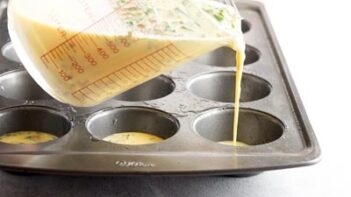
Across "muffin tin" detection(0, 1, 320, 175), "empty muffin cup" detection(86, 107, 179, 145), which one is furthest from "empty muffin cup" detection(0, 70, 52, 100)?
"empty muffin cup" detection(86, 107, 179, 145)

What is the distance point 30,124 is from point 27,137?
0.07 ft

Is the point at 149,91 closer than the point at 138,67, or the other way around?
the point at 138,67

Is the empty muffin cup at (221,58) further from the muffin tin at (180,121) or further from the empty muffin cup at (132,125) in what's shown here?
the empty muffin cup at (132,125)

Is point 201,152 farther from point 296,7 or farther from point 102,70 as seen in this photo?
point 296,7

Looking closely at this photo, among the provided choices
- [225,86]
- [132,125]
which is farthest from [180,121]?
[225,86]

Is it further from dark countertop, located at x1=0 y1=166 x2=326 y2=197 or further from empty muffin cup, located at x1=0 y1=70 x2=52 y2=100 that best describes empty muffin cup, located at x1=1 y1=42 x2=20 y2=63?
dark countertop, located at x1=0 y1=166 x2=326 y2=197

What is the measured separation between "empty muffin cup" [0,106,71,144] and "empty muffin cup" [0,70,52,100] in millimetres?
69

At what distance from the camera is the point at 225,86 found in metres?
1.14

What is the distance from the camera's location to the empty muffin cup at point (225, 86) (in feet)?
3.63

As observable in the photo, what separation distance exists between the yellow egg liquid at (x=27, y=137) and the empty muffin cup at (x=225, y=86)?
0.86 feet

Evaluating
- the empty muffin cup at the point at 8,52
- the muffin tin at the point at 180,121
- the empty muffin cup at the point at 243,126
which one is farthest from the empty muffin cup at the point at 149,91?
the empty muffin cup at the point at 8,52

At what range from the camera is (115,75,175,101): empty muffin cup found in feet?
3.58

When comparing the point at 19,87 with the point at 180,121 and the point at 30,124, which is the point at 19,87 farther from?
the point at 180,121

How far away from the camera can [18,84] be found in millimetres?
1077
